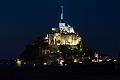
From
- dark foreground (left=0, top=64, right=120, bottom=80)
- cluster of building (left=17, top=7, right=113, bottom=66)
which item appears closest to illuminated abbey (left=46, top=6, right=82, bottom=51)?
cluster of building (left=17, top=7, right=113, bottom=66)

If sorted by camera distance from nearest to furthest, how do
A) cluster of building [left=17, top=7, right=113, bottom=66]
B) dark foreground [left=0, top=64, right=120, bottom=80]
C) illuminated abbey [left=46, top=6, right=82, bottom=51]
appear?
dark foreground [left=0, top=64, right=120, bottom=80] < cluster of building [left=17, top=7, right=113, bottom=66] < illuminated abbey [left=46, top=6, right=82, bottom=51]

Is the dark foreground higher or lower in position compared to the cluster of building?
lower

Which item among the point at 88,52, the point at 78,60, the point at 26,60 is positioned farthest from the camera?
the point at 26,60

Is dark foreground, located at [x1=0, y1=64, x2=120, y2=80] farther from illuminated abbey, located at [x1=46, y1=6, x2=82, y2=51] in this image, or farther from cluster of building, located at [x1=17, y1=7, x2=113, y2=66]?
illuminated abbey, located at [x1=46, y1=6, x2=82, y2=51]

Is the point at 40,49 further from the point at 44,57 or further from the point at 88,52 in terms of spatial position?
the point at 88,52

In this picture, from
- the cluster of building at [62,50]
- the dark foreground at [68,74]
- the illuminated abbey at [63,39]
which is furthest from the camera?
the illuminated abbey at [63,39]

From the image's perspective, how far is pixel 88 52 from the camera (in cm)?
17088

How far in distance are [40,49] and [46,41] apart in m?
5.84

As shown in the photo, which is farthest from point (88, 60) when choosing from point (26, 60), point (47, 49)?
point (26, 60)

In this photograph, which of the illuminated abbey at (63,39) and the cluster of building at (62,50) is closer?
the cluster of building at (62,50)

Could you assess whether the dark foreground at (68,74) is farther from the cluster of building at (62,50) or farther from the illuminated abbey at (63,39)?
the illuminated abbey at (63,39)

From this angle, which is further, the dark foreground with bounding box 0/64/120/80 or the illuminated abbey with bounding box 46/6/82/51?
the illuminated abbey with bounding box 46/6/82/51

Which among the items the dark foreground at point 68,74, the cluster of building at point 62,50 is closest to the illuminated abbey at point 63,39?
the cluster of building at point 62,50

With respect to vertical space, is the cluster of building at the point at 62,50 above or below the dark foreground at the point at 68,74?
above
